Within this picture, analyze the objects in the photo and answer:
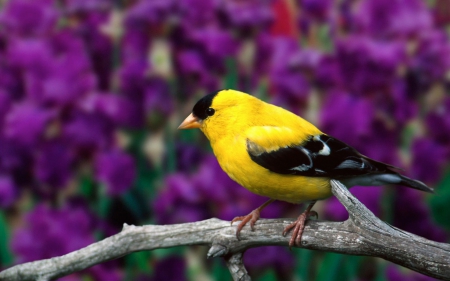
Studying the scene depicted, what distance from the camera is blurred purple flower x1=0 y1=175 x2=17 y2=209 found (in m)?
1.36

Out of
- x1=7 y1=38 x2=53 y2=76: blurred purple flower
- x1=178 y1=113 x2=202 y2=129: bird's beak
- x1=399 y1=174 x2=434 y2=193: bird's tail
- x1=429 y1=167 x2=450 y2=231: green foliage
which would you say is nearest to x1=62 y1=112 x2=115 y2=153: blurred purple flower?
x1=7 y1=38 x2=53 y2=76: blurred purple flower

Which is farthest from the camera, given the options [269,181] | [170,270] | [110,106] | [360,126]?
[170,270]

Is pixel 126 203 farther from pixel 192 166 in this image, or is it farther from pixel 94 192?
pixel 192 166

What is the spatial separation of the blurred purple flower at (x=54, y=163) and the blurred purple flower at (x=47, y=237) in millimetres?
71

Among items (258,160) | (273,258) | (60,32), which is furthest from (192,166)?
(258,160)

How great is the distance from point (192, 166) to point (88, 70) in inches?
13.3

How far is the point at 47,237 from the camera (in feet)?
4.44

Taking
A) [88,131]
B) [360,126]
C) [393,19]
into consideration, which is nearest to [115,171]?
[88,131]

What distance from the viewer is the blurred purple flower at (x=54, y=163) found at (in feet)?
4.39

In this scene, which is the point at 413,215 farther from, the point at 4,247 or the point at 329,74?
the point at 4,247

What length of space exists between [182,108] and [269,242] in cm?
62

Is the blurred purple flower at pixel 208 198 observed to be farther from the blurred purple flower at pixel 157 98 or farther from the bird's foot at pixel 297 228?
the bird's foot at pixel 297 228

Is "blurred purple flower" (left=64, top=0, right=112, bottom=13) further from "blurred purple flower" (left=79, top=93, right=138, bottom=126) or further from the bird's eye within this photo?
the bird's eye

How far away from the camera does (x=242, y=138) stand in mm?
920
